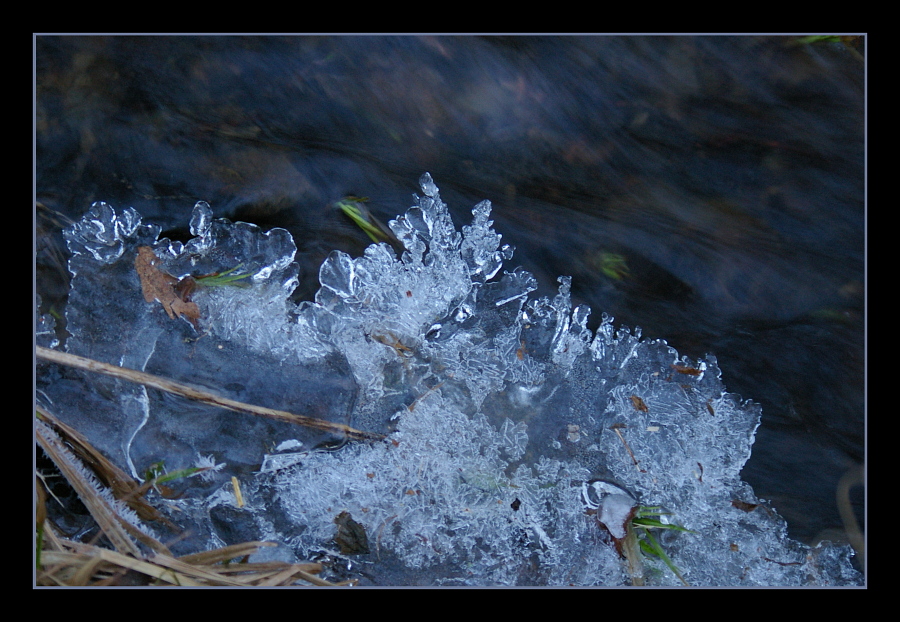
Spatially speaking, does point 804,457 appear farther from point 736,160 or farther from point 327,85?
point 327,85

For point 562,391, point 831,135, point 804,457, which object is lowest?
point 804,457

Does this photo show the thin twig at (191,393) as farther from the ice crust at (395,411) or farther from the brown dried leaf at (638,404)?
the brown dried leaf at (638,404)

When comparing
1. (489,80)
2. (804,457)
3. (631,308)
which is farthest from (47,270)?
(804,457)

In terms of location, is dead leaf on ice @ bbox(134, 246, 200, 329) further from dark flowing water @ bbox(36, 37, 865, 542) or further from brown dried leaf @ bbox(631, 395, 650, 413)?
brown dried leaf @ bbox(631, 395, 650, 413)

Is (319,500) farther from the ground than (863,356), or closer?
closer

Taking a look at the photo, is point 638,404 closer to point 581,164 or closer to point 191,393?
point 581,164
